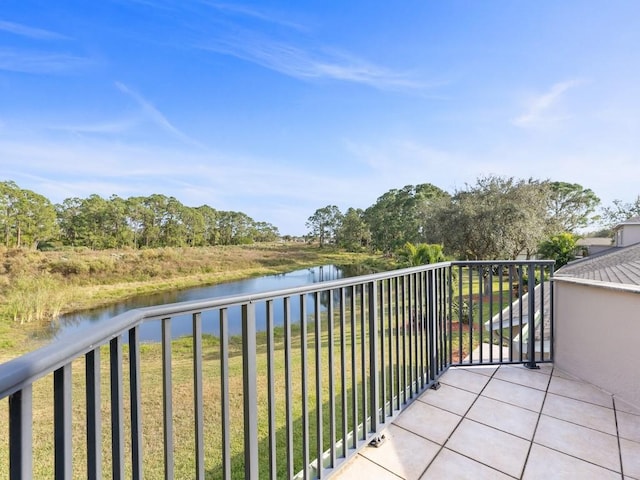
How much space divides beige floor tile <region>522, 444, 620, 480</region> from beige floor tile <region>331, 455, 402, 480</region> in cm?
66

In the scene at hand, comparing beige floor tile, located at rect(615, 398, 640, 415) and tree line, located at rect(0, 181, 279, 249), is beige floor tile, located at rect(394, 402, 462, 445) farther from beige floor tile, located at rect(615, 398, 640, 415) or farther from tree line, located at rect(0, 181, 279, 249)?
tree line, located at rect(0, 181, 279, 249)

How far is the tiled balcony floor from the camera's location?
1453mm

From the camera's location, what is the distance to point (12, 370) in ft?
1.42

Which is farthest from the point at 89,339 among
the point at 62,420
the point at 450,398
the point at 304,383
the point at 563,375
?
the point at 563,375

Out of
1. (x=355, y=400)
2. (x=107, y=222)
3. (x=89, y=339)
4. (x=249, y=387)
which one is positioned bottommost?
(x=355, y=400)

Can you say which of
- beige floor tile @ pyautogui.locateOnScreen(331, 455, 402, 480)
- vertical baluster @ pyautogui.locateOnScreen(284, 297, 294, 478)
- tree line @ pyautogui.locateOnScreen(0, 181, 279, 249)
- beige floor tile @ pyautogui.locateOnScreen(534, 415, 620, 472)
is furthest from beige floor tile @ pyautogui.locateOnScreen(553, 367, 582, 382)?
tree line @ pyautogui.locateOnScreen(0, 181, 279, 249)

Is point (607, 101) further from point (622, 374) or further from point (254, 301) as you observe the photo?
point (254, 301)

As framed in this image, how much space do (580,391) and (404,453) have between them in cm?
157

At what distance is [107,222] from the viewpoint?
2405 centimetres

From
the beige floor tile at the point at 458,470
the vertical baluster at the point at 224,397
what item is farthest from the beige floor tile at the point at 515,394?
the vertical baluster at the point at 224,397

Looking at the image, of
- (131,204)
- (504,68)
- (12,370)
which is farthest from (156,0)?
(131,204)

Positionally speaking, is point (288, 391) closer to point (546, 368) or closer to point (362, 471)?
point (362, 471)

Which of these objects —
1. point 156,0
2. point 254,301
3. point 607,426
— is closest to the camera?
point 254,301

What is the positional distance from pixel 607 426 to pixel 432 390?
988 millimetres
